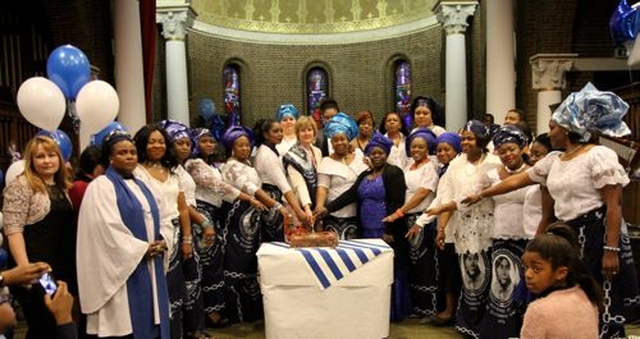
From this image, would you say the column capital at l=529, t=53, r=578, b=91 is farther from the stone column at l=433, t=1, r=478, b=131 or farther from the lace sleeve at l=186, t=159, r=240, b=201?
the lace sleeve at l=186, t=159, r=240, b=201

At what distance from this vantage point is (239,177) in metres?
4.98

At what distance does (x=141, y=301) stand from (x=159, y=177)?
85 cm

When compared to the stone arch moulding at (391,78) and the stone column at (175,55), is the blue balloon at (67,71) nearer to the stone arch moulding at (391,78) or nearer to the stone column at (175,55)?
the stone column at (175,55)

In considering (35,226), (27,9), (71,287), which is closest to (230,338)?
(71,287)

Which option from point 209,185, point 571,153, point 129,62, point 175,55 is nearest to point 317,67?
point 175,55

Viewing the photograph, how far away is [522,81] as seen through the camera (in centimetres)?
982

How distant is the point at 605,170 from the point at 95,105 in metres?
3.72

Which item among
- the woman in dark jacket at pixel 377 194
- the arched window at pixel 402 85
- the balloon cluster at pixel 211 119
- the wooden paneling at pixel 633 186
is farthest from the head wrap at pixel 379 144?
the arched window at pixel 402 85

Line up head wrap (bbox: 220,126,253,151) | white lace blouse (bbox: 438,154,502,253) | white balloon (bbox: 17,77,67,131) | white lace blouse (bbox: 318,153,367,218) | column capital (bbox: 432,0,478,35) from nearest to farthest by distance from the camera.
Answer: white lace blouse (bbox: 438,154,502,253) < white balloon (bbox: 17,77,67,131) < white lace blouse (bbox: 318,153,367,218) < head wrap (bbox: 220,126,253,151) < column capital (bbox: 432,0,478,35)

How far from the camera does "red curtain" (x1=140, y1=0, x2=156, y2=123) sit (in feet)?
27.0

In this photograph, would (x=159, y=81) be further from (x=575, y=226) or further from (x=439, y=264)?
(x=575, y=226)

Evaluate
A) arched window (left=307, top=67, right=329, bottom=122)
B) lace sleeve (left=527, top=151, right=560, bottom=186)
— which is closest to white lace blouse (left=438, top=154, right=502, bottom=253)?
lace sleeve (left=527, top=151, right=560, bottom=186)

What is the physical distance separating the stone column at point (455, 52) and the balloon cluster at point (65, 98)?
853 centimetres

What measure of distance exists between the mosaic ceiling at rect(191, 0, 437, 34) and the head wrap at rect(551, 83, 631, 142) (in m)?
12.4
